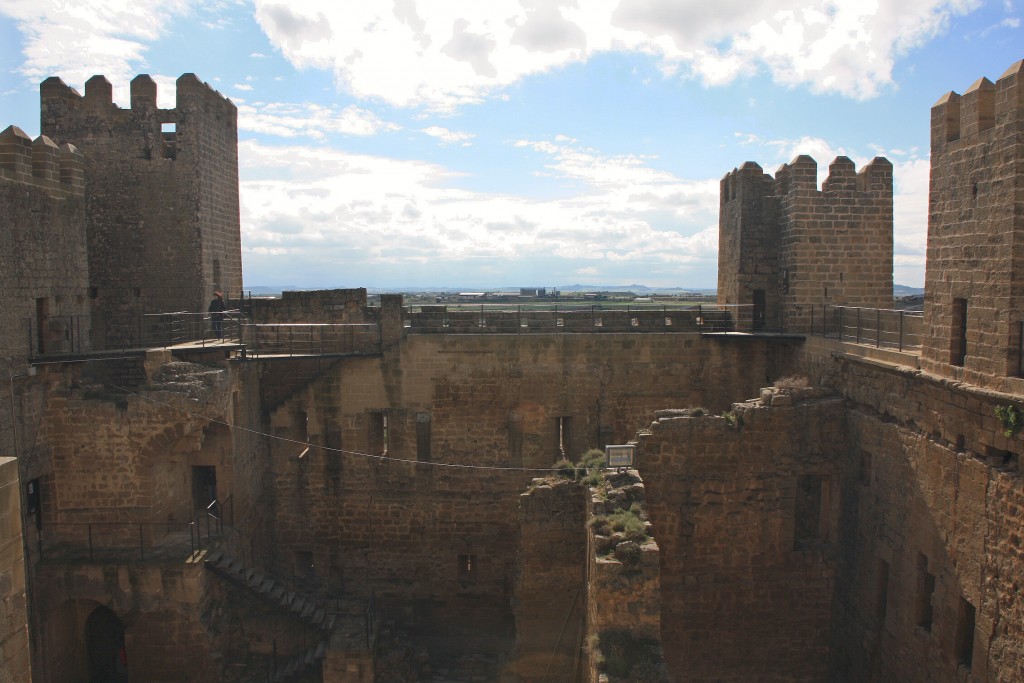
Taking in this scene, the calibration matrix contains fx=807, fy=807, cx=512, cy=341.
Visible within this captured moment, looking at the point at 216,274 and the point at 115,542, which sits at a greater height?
the point at 216,274

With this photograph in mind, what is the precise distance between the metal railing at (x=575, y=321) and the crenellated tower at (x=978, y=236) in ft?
21.1

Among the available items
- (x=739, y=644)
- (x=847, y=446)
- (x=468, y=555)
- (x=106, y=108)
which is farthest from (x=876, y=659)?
(x=106, y=108)

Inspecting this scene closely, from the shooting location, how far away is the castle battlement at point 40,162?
13.8 meters

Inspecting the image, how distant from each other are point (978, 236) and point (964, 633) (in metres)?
5.16

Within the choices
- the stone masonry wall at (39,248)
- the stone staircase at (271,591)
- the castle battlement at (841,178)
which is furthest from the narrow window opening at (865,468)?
the stone masonry wall at (39,248)

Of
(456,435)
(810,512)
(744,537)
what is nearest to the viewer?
(744,537)

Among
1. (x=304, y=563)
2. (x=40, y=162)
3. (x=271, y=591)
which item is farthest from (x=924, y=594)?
(x=40, y=162)

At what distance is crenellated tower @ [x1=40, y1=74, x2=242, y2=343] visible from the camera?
18562 millimetres

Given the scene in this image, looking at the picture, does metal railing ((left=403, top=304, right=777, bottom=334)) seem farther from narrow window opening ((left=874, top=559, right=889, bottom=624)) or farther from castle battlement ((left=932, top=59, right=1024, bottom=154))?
castle battlement ((left=932, top=59, right=1024, bottom=154))

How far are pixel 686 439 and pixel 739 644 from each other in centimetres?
375

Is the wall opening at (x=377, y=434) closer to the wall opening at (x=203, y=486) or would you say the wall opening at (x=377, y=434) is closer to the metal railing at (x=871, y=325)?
the wall opening at (x=203, y=486)

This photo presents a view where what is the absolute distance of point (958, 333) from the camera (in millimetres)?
10758

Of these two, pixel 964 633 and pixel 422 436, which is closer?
pixel 964 633

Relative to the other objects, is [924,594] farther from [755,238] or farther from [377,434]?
[377,434]
